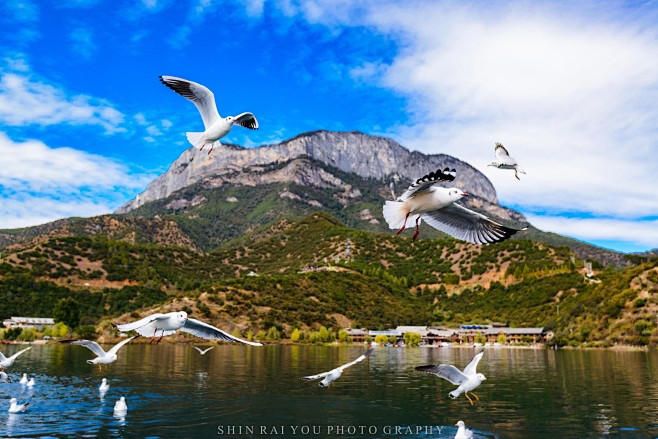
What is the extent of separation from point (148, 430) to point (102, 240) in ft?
444

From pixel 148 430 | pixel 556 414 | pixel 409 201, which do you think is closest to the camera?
pixel 409 201

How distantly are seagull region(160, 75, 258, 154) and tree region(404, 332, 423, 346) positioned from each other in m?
101

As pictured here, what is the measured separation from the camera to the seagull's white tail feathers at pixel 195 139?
48.0ft

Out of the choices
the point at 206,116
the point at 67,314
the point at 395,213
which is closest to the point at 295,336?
the point at 67,314

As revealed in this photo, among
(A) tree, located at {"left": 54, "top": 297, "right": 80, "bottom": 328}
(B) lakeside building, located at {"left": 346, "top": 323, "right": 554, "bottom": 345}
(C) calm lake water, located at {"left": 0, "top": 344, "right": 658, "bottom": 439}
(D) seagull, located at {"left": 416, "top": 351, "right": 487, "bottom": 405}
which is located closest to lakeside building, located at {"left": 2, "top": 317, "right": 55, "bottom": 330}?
(A) tree, located at {"left": 54, "top": 297, "right": 80, "bottom": 328}

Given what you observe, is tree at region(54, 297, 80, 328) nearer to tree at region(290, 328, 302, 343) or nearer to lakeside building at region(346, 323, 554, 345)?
tree at region(290, 328, 302, 343)

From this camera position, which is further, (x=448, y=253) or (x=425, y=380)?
(x=448, y=253)

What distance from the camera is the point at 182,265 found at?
15675 centimetres

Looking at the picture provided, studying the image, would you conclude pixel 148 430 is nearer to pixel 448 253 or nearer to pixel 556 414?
pixel 556 414

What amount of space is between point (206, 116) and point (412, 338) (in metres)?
103

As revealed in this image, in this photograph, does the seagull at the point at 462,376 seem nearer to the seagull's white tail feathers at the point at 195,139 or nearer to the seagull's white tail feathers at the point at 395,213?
the seagull's white tail feathers at the point at 395,213

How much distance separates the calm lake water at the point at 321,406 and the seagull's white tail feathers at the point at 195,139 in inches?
449

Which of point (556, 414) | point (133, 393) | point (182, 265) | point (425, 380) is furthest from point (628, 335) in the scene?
point (182, 265)

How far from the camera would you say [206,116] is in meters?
15.4
